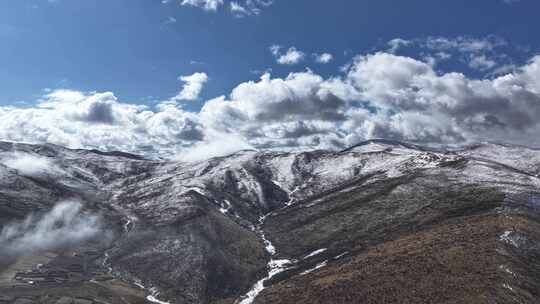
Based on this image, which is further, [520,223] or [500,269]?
[520,223]

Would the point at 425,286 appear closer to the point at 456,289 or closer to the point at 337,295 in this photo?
the point at 456,289

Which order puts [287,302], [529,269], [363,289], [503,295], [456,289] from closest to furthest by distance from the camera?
[503,295] → [456,289] → [529,269] → [363,289] → [287,302]

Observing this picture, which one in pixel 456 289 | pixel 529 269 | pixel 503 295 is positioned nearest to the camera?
pixel 503 295

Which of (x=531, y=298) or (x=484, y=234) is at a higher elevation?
(x=484, y=234)

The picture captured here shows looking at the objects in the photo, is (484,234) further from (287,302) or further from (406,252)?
(287,302)

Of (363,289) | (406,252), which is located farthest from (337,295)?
(406,252)

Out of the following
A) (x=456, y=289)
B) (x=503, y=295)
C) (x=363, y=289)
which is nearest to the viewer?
(x=503, y=295)

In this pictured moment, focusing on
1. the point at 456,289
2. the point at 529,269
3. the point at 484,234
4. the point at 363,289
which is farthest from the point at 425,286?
the point at 484,234

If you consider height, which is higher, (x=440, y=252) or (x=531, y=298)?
(x=440, y=252)

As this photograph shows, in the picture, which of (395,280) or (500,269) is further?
(395,280)
